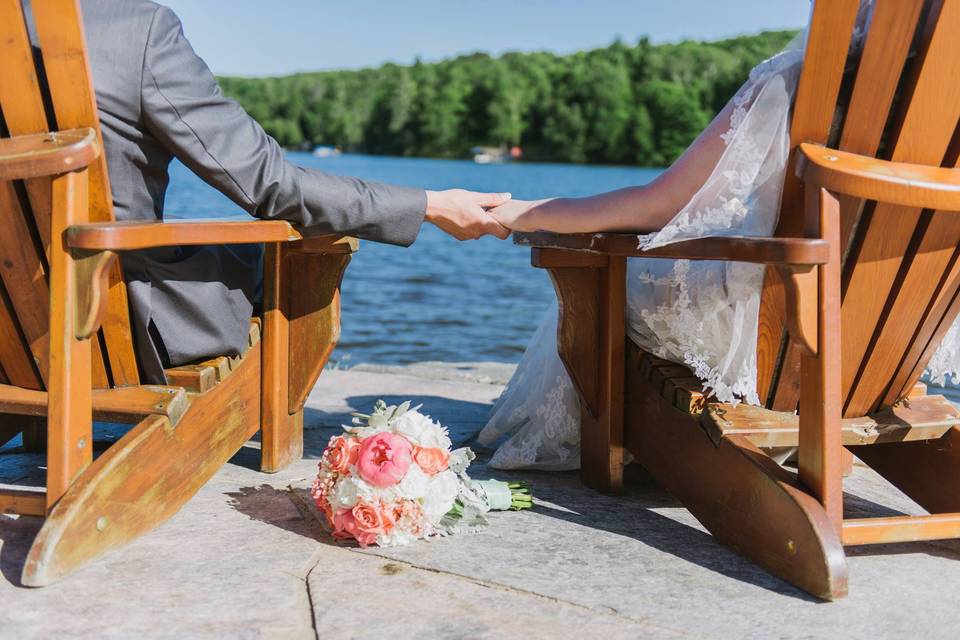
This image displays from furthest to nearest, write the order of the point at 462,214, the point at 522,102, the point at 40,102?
the point at 522,102 < the point at 462,214 < the point at 40,102

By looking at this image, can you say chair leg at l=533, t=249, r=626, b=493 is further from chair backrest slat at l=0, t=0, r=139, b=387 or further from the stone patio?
chair backrest slat at l=0, t=0, r=139, b=387

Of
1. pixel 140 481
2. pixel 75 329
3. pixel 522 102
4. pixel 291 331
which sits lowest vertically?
pixel 522 102

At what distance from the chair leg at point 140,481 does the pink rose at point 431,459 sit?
56 cm

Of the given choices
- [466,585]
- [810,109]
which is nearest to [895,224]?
[810,109]

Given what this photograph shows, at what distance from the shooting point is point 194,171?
2439mm

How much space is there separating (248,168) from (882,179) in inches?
56.9

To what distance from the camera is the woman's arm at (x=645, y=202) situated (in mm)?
2246

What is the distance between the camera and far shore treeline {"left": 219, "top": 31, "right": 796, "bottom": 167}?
68.3 meters

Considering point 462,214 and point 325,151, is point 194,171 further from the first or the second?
point 325,151

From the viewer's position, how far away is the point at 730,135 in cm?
216

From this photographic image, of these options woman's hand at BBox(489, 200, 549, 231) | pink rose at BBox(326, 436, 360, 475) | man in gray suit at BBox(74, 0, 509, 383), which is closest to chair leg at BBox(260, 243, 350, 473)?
man in gray suit at BBox(74, 0, 509, 383)

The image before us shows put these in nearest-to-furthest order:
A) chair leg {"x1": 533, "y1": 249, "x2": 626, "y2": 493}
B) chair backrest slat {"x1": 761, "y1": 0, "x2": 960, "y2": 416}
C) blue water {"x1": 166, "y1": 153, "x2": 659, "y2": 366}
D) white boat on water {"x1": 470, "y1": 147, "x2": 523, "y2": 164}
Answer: chair backrest slat {"x1": 761, "y1": 0, "x2": 960, "y2": 416} < chair leg {"x1": 533, "y1": 249, "x2": 626, "y2": 493} < blue water {"x1": 166, "y1": 153, "x2": 659, "y2": 366} < white boat on water {"x1": 470, "y1": 147, "x2": 523, "y2": 164}

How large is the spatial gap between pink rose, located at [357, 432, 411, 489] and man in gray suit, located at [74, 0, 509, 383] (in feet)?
1.83

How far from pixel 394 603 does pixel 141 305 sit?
3.10 feet
